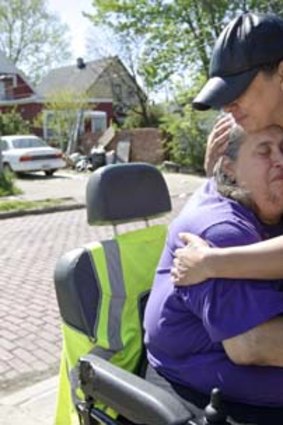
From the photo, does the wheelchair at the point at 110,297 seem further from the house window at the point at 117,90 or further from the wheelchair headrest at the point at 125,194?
the house window at the point at 117,90

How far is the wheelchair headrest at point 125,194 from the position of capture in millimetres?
2429

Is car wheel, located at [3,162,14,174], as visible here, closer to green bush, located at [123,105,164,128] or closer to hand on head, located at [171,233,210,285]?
green bush, located at [123,105,164,128]

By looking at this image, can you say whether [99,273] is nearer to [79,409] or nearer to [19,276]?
[79,409]

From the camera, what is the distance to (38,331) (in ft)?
15.0

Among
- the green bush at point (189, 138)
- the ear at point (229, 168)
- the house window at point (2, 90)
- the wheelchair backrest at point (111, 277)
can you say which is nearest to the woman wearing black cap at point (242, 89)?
the ear at point (229, 168)

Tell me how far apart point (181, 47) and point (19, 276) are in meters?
20.0

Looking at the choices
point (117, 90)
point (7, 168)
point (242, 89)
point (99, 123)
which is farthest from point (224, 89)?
point (117, 90)

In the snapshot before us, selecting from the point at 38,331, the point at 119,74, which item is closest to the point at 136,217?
the point at 38,331

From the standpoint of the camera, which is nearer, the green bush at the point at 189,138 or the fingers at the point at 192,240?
the fingers at the point at 192,240

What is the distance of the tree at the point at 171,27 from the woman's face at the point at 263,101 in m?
21.7

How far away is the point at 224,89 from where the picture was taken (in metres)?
1.85

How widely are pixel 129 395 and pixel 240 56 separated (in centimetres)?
98

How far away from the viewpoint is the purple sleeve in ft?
5.41

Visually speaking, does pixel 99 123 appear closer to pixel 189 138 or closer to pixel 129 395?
pixel 189 138
